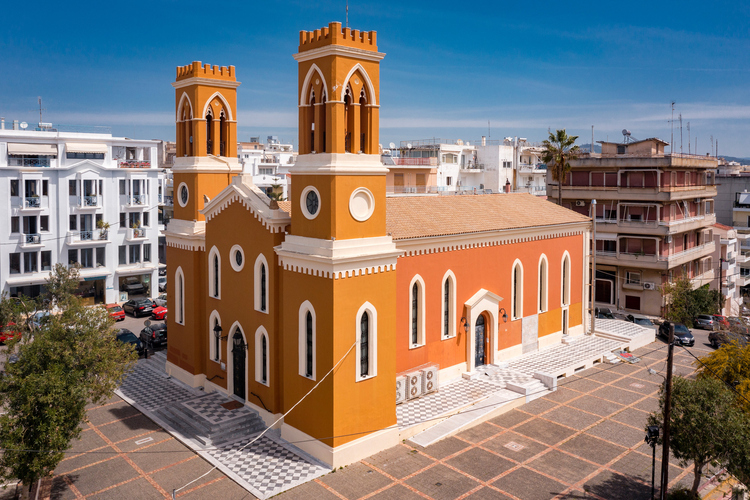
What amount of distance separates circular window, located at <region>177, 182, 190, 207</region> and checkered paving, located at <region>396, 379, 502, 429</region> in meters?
13.4

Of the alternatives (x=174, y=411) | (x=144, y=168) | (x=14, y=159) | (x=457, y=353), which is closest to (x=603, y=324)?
A: (x=457, y=353)

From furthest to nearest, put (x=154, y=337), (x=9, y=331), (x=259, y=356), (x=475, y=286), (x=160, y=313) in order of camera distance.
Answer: (x=160, y=313), (x=154, y=337), (x=9, y=331), (x=475, y=286), (x=259, y=356)

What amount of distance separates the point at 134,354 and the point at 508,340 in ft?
57.1

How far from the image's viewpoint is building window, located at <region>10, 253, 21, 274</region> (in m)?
41.5

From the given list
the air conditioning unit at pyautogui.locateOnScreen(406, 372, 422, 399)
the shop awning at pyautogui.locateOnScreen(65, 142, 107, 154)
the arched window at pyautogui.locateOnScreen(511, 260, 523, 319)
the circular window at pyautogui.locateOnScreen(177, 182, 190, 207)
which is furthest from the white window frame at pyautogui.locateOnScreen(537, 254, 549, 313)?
the shop awning at pyautogui.locateOnScreen(65, 142, 107, 154)

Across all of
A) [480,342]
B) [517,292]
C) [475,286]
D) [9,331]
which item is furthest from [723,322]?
[9,331]

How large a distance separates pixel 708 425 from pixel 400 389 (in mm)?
11678

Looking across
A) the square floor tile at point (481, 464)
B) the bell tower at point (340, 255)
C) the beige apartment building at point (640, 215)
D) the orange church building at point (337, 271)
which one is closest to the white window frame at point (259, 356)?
the orange church building at point (337, 271)

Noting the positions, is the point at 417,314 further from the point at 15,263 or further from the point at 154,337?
the point at 15,263

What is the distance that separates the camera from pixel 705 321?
41969 mm

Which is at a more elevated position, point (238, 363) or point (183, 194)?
point (183, 194)

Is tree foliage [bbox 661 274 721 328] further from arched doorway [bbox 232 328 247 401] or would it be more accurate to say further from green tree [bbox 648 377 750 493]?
arched doorway [bbox 232 328 247 401]

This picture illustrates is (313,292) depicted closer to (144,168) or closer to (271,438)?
(271,438)

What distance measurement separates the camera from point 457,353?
1069 inches
